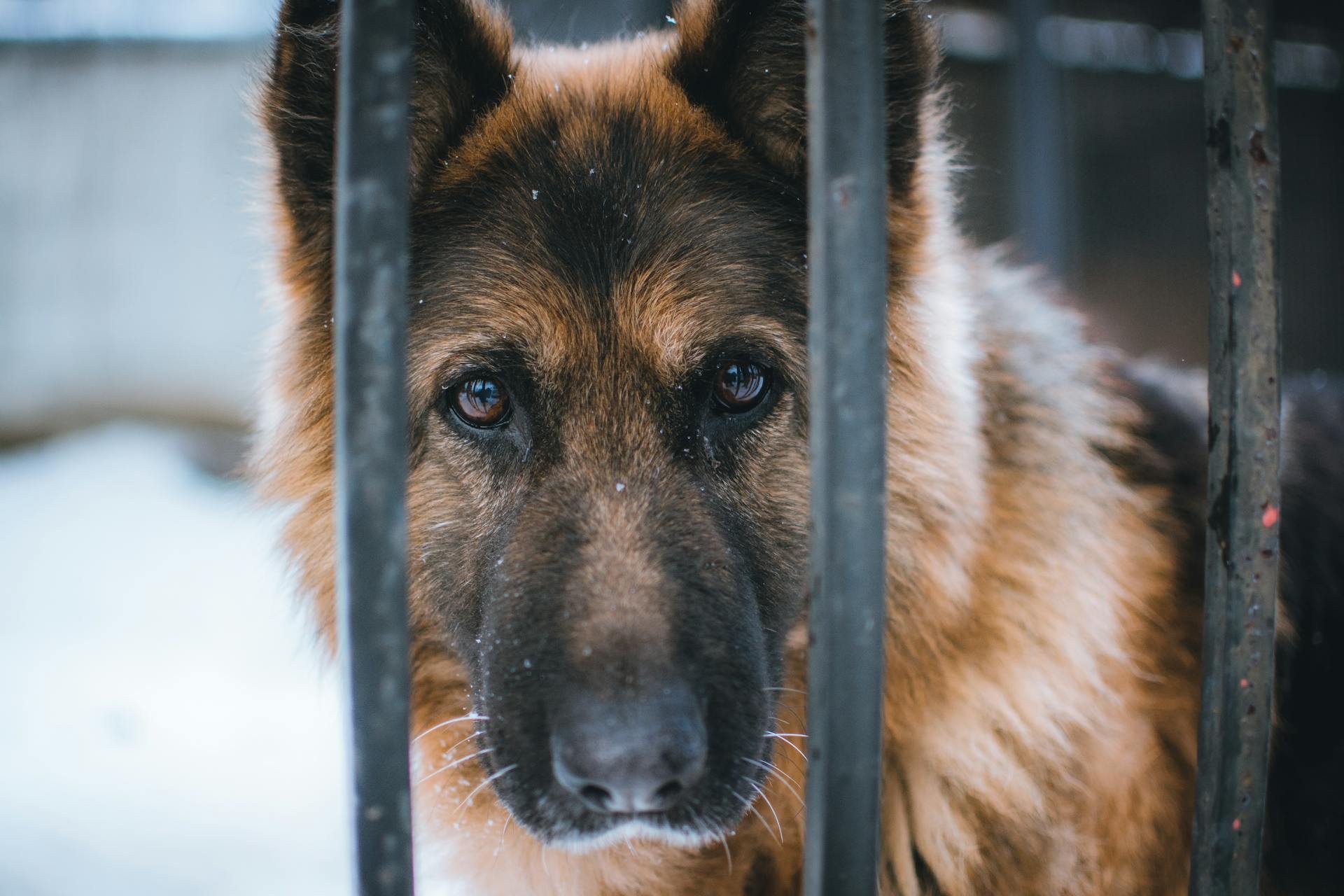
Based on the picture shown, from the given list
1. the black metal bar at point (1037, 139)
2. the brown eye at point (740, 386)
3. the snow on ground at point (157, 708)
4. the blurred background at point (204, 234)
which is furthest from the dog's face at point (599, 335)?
the black metal bar at point (1037, 139)

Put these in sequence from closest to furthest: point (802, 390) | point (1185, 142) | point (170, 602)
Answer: point (802, 390) < point (170, 602) < point (1185, 142)

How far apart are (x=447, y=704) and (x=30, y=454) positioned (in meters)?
8.03

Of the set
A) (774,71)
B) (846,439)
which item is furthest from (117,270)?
(846,439)

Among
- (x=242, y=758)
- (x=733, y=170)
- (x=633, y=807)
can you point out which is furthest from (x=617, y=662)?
(x=242, y=758)

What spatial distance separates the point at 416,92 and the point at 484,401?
2.33 ft

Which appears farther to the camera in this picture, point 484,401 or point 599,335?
point 484,401

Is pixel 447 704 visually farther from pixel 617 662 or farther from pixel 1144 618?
pixel 1144 618

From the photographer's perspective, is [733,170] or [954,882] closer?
[954,882]

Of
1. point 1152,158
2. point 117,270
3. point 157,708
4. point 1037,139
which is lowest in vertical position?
point 157,708

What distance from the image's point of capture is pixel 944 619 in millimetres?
1913

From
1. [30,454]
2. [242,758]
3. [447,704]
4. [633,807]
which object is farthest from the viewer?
[30,454]

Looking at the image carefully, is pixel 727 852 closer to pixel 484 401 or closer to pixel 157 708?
pixel 484 401

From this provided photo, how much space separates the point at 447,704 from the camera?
211 centimetres

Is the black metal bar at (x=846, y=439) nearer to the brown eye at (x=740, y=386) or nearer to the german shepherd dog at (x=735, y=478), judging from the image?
the german shepherd dog at (x=735, y=478)
